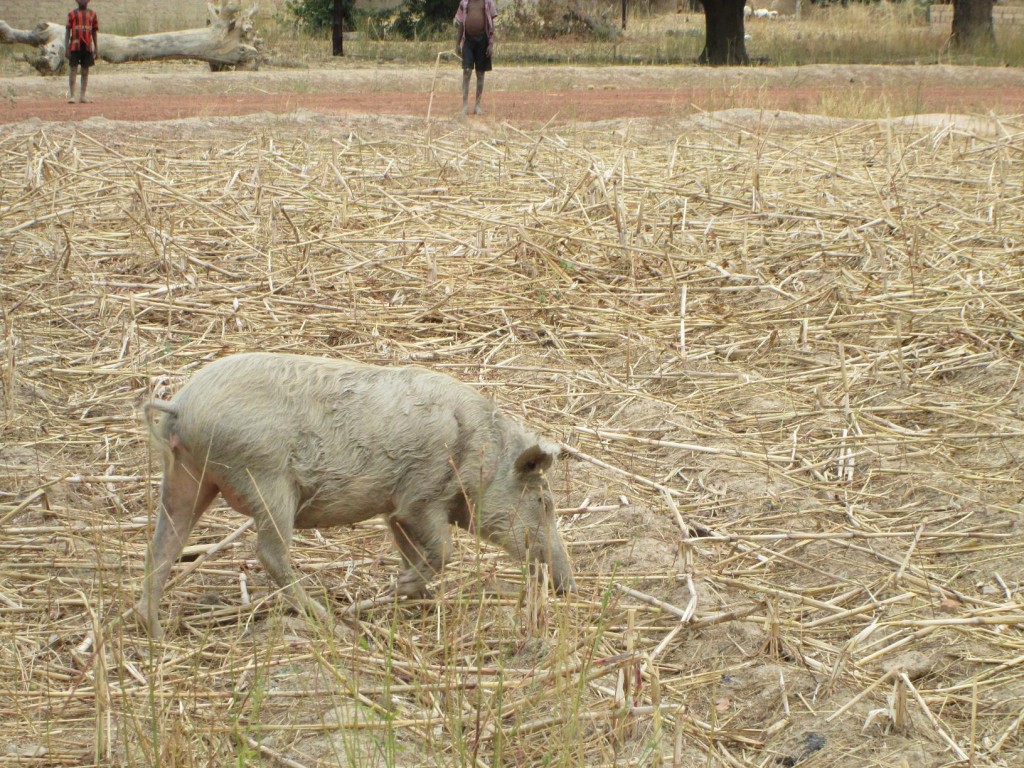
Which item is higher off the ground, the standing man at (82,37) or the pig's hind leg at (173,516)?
the standing man at (82,37)

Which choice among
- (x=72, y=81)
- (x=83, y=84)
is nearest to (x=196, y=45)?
(x=72, y=81)

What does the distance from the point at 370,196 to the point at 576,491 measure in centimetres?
504

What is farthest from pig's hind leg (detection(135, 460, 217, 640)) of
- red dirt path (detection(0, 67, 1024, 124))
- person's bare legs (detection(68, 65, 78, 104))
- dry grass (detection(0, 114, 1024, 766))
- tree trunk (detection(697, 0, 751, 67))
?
tree trunk (detection(697, 0, 751, 67))

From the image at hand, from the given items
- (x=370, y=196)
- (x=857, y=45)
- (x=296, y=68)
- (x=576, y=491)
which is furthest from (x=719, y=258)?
(x=857, y=45)

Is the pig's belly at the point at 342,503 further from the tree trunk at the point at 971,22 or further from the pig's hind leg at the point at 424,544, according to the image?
the tree trunk at the point at 971,22

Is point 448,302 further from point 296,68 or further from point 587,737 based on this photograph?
point 296,68

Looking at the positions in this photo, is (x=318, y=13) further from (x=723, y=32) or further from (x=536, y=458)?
(x=536, y=458)

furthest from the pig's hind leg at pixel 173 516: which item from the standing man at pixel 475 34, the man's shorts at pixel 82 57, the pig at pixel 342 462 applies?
the man's shorts at pixel 82 57

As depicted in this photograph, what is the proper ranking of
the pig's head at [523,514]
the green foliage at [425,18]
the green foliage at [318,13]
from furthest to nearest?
the green foliage at [425,18] < the green foliage at [318,13] < the pig's head at [523,514]

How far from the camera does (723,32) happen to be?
92.3ft

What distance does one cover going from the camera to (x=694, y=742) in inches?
160

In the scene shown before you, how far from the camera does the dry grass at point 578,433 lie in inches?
159

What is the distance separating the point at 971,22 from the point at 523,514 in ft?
92.7

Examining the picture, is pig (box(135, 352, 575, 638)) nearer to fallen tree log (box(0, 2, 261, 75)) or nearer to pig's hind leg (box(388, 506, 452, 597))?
pig's hind leg (box(388, 506, 452, 597))
